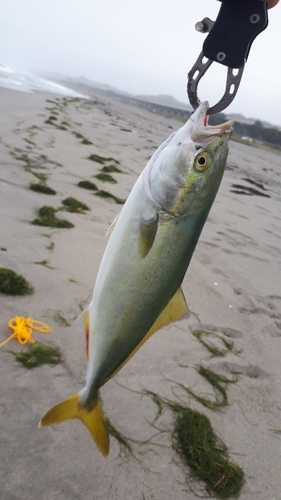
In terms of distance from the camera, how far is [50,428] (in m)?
2.57

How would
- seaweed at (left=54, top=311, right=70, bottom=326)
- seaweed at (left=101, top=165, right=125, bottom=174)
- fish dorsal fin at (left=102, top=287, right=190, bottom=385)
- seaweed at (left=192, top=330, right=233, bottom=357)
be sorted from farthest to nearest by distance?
seaweed at (left=101, top=165, right=125, bottom=174), seaweed at (left=192, top=330, right=233, bottom=357), seaweed at (left=54, top=311, right=70, bottom=326), fish dorsal fin at (left=102, top=287, right=190, bottom=385)

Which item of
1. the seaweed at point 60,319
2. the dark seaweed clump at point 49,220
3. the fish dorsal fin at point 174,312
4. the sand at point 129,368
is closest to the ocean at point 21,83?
the dark seaweed clump at point 49,220

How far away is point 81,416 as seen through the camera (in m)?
1.96

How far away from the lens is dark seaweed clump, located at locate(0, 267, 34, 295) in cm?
361

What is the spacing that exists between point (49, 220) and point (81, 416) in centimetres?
381

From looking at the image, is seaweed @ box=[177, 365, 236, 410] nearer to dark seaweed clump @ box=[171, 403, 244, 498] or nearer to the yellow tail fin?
dark seaweed clump @ box=[171, 403, 244, 498]

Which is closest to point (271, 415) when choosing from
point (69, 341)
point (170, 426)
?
point (170, 426)

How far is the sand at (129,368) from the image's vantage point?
2.41 m

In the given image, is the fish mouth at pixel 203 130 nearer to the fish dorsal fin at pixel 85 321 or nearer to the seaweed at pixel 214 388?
the fish dorsal fin at pixel 85 321

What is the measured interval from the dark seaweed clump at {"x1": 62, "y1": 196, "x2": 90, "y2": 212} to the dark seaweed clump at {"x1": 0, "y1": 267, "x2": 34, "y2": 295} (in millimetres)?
2467

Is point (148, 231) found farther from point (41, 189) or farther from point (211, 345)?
point (41, 189)

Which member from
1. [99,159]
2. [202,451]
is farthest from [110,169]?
[202,451]

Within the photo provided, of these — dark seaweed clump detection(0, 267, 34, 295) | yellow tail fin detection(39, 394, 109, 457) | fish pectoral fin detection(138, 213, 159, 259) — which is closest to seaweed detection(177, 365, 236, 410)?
yellow tail fin detection(39, 394, 109, 457)

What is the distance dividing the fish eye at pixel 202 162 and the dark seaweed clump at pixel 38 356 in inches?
82.3
